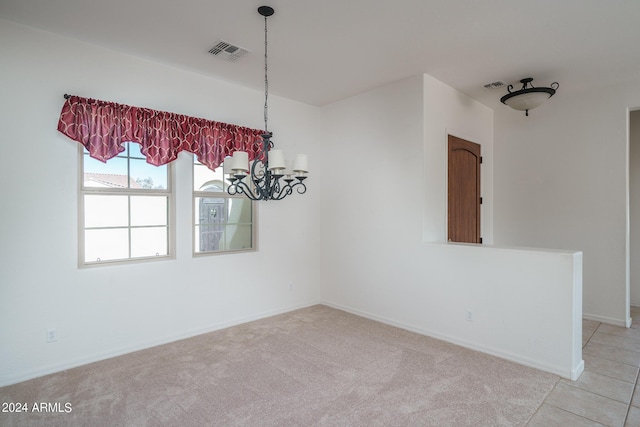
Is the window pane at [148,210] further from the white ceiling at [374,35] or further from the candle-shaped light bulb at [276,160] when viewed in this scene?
the candle-shaped light bulb at [276,160]

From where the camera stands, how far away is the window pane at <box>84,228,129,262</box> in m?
3.18

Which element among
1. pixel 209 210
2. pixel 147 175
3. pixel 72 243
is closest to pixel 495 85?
pixel 209 210

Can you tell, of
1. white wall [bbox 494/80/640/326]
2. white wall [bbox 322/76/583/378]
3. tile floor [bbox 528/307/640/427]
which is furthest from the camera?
white wall [bbox 494/80/640/326]

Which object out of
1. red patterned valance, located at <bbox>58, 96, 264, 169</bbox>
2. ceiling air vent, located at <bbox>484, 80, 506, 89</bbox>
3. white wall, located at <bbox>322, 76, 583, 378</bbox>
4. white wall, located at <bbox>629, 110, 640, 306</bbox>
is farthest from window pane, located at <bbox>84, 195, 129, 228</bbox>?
white wall, located at <bbox>629, 110, 640, 306</bbox>

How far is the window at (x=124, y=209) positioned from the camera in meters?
3.18

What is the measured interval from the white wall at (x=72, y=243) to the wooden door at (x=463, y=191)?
261cm

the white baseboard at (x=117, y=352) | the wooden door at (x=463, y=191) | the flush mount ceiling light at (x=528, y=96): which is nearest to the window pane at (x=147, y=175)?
the white baseboard at (x=117, y=352)

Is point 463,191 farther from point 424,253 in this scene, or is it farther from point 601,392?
point 601,392

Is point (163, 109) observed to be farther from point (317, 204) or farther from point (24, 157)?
point (317, 204)

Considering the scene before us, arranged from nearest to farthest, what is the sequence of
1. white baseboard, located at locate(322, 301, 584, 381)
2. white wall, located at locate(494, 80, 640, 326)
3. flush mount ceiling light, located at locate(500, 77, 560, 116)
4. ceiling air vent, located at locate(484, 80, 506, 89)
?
white baseboard, located at locate(322, 301, 584, 381) → flush mount ceiling light, located at locate(500, 77, 560, 116) → ceiling air vent, located at locate(484, 80, 506, 89) → white wall, located at locate(494, 80, 640, 326)

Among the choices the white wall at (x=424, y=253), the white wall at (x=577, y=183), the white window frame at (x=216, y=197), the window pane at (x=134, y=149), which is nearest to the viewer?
the white wall at (x=424, y=253)

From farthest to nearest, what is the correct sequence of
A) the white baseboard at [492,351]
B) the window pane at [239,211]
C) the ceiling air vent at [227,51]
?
the window pane at [239,211] < the ceiling air vent at [227,51] < the white baseboard at [492,351]

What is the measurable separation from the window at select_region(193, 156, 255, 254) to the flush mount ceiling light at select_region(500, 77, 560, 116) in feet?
11.1

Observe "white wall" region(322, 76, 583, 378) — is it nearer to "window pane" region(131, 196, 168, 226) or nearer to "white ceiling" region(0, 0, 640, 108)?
"white ceiling" region(0, 0, 640, 108)
